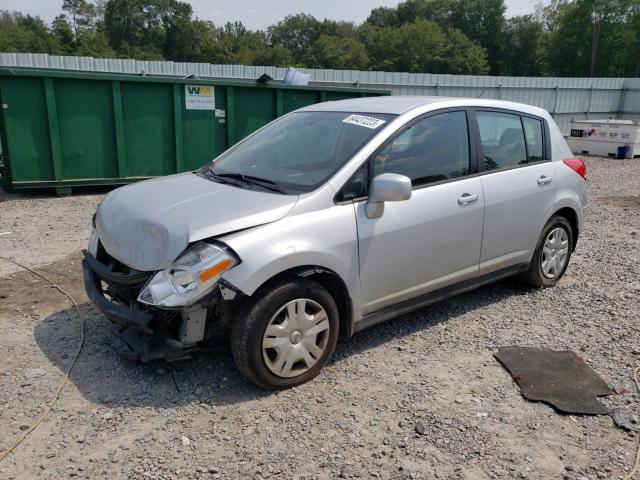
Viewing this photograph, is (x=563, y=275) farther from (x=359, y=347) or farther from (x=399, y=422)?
(x=399, y=422)

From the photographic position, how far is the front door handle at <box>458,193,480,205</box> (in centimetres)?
410

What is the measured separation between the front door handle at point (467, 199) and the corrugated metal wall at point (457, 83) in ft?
39.7

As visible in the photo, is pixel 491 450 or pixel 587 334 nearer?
pixel 491 450

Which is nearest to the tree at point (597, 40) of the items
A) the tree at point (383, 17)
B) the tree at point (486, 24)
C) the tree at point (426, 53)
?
the tree at point (426, 53)

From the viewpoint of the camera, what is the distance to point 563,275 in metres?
5.59

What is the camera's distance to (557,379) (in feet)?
12.1

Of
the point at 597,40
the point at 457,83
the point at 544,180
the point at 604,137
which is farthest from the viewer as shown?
the point at 597,40

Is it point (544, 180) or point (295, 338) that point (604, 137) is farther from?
point (295, 338)

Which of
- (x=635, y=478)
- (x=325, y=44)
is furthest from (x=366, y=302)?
(x=325, y=44)

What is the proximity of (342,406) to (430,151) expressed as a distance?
1.95 meters

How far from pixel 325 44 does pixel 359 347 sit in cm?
7248

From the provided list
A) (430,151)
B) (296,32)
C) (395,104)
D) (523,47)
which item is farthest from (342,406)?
(296,32)

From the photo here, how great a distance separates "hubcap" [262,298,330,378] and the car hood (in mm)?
577

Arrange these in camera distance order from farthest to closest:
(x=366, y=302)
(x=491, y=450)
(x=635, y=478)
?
(x=366, y=302) → (x=491, y=450) → (x=635, y=478)
